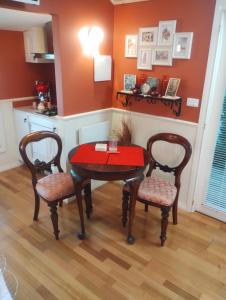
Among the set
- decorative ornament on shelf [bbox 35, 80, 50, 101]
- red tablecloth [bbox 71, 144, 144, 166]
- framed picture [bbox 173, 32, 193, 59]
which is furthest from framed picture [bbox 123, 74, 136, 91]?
decorative ornament on shelf [bbox 35, 80, 50, 101]

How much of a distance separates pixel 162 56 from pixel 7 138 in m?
2.52

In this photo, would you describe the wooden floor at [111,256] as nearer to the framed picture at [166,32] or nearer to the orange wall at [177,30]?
the orange wall at [177,30]

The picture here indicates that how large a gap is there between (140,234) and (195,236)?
1.84 ft

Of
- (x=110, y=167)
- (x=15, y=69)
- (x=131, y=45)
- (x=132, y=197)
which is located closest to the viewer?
(x=110, y=167)

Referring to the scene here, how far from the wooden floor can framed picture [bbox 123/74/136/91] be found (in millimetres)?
1455

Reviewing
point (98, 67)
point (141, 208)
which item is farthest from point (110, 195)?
point (98, 67)

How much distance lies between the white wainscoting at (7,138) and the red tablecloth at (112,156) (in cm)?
168

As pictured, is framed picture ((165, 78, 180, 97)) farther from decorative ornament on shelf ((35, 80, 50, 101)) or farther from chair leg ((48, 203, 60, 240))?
decorative ornament on shelf ((35, 80, 50, 101))

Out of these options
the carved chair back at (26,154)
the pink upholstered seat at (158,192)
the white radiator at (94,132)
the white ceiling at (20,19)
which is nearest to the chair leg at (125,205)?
the pink upholstered seat at (158,192)

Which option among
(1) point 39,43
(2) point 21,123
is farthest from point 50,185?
(1) point 39,43

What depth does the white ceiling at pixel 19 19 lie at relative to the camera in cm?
235

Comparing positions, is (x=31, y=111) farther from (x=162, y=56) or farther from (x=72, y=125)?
(x=162, y=56)

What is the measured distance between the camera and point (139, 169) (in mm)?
2064

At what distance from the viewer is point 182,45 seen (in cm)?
241
